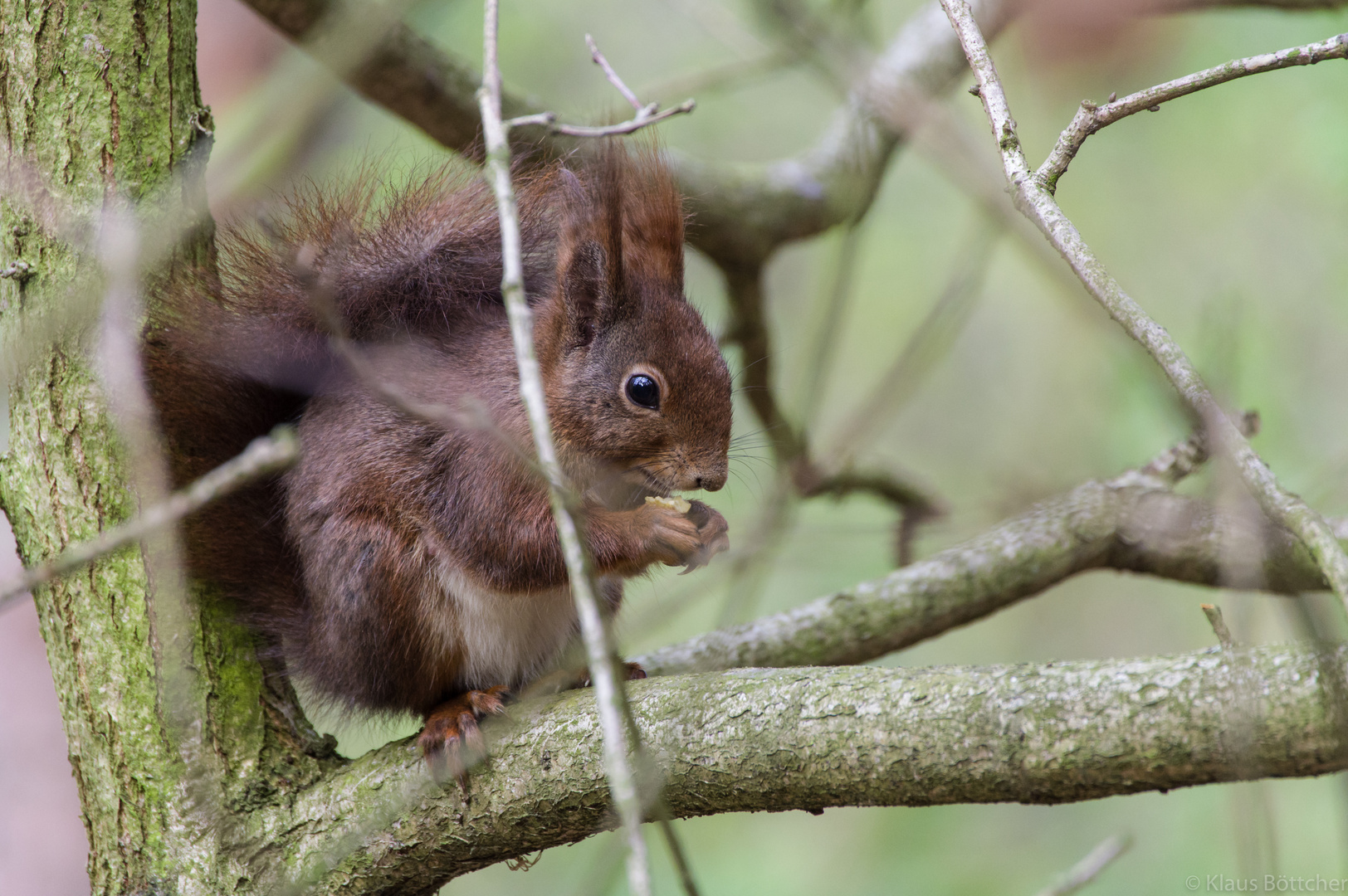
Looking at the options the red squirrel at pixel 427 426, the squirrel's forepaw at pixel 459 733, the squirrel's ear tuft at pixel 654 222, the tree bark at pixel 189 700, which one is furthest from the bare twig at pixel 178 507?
the squirrel's ear tuft at pixel 654 222

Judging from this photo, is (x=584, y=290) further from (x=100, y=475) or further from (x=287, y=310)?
(x=100, y=475)

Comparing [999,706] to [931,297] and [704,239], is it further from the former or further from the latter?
[931,297]

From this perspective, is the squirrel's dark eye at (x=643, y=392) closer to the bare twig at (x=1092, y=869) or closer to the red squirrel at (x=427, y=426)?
the red squirrel at (x=427, y=426)

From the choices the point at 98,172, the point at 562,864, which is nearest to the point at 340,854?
the point at 98,172

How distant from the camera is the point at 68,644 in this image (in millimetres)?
1682

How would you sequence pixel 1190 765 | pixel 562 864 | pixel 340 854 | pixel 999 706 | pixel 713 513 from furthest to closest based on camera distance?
pixel 562 864 < pixel 713 513 < pixel 340 854 < pixel 999 706 < pixel 1190 765

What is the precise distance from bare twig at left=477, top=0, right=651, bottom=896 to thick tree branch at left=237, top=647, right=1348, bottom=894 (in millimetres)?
433

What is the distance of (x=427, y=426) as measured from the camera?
6.56 ft

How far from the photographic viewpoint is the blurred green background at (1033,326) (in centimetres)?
335

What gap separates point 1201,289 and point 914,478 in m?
2.22

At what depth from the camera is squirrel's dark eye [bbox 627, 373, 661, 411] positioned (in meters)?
1.93

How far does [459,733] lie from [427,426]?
0.57 meters

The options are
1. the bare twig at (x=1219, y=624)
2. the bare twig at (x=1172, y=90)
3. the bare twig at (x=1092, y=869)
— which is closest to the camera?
the bare twig at (x=1172, y=90)

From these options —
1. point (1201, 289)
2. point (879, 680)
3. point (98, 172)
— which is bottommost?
point (879, 680)
